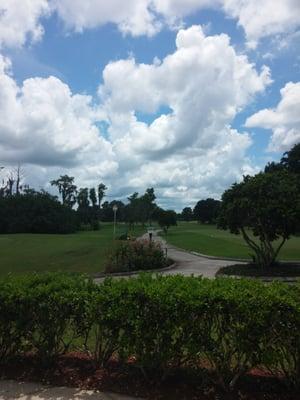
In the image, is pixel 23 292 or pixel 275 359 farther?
pixel 23 292

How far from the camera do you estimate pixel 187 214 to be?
151625mm

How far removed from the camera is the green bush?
880 inches

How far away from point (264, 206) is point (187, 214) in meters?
133

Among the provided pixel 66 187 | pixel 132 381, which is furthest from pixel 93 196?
pixel 132 381

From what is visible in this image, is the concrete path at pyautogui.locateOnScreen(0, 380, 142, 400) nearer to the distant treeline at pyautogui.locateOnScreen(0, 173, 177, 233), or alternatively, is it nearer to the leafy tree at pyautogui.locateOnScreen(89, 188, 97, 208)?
the distant treeline at pyautogui.locateOnScreen(0, 173, 177, 233)

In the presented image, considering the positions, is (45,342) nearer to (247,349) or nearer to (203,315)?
(203,315)

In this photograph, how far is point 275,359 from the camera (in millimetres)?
4176

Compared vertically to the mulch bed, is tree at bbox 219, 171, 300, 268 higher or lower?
higher

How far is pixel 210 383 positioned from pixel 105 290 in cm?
135

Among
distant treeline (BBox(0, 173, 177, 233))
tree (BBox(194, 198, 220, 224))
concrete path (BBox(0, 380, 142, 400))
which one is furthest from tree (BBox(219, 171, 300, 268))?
tree (BBox(194, 198, 220, 224))

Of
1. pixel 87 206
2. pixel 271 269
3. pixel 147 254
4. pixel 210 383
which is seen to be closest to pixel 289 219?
pixel 271 269

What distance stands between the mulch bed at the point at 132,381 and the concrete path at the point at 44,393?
10cm

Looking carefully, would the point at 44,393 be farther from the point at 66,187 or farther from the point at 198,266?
the point at 66,187

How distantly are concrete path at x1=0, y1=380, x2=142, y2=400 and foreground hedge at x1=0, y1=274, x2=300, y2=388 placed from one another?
1.25 ft
